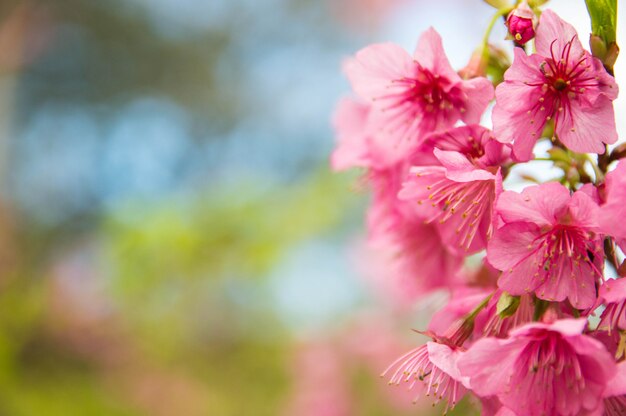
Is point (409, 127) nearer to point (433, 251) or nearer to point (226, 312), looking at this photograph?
point (433, 251)

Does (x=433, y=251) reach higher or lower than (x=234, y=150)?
lower

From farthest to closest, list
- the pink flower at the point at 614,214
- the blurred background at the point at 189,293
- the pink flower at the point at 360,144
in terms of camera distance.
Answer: the blurred background at the point at 189,293
the pink flower at the point at 360,144
the pink flower at the point at 614,214

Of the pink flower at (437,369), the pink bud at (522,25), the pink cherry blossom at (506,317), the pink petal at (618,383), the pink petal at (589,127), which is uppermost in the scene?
the pink bud at (522,25)

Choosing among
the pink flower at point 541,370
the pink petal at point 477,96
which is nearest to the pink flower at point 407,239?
the pink petal at point 477,96

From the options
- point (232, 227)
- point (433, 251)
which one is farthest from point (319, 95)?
point (433, 251)

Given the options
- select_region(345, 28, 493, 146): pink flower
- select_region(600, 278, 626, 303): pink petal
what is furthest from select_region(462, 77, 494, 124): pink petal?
select_region(600, 278, 626, 303): pink petal

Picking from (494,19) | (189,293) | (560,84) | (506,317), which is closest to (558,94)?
(560,84)

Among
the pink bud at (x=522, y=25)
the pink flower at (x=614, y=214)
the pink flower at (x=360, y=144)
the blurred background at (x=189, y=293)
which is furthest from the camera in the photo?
the blurred background at (x=189, y=293)

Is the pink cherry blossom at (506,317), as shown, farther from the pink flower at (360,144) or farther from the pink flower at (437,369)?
the pink flower at (360,144)
